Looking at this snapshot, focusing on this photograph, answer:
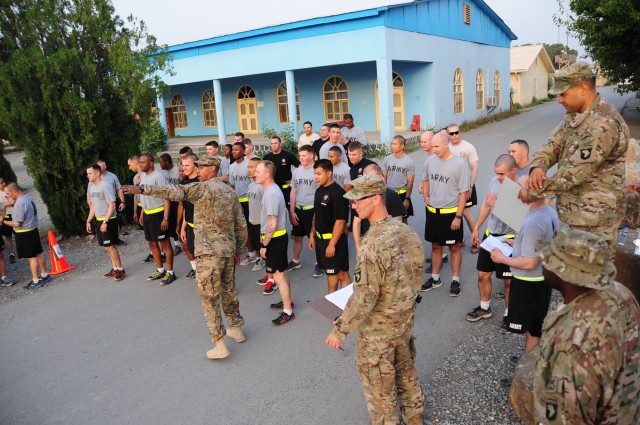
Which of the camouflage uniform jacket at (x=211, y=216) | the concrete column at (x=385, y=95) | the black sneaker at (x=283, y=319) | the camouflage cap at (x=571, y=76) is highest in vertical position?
the concrete column at (x=385, y=95)

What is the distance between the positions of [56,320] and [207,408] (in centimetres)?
341

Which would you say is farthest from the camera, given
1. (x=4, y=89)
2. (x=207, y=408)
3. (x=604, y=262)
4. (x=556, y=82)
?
(x=4, y=89)

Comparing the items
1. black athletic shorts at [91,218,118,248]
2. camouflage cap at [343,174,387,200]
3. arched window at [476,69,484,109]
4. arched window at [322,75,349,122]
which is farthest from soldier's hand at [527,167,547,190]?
arched window at [476,69,484,109]

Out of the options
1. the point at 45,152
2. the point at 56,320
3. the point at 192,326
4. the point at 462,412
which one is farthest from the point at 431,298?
the point at 45,152

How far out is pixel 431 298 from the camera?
5887 millimetres

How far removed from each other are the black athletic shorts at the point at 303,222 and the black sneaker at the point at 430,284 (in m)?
1.89

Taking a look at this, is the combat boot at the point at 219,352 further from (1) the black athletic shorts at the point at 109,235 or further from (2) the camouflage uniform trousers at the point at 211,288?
(1) the black athletic shorts at the point at 109,235

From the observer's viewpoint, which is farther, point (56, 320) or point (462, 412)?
point (56, 320)

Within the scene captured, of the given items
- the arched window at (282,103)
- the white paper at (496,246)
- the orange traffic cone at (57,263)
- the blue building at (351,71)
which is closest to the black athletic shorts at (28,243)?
the orange traffic cone at (57,263)

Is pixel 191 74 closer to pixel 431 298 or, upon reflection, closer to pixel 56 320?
pixel 56 320

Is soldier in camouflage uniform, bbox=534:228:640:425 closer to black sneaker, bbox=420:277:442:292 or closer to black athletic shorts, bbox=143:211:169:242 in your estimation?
black sneaker, bbox=420:277:442:292

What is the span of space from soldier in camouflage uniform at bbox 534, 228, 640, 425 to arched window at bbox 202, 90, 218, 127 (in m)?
26.8

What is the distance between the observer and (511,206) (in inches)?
161

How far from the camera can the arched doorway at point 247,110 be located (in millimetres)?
25844
